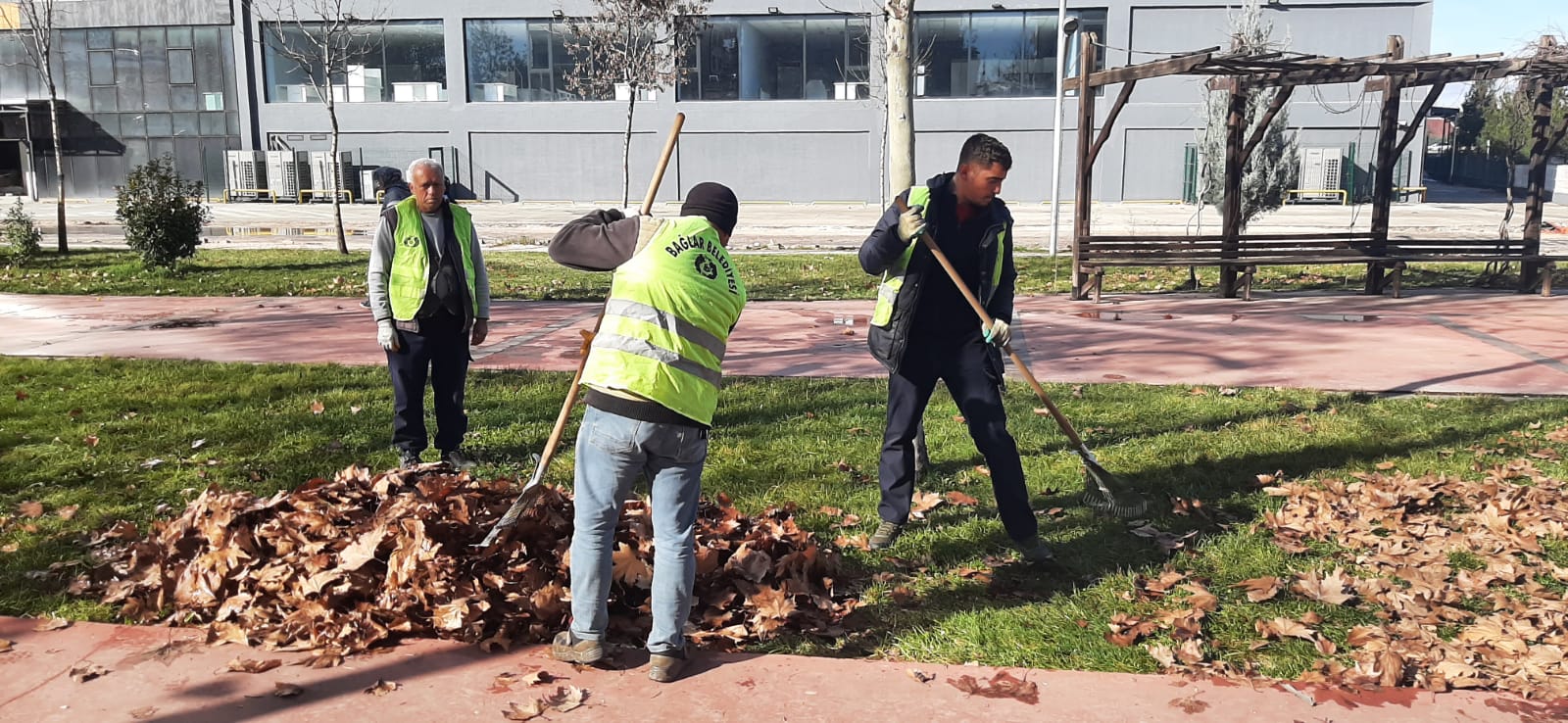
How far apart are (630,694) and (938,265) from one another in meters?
2.28

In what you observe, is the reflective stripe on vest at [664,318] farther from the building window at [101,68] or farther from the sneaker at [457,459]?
the building window at [101,68]

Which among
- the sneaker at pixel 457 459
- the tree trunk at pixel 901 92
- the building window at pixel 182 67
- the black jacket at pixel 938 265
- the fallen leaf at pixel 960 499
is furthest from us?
the building window at pixel 182 67

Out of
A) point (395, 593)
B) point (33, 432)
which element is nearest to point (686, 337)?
point (395, 593)

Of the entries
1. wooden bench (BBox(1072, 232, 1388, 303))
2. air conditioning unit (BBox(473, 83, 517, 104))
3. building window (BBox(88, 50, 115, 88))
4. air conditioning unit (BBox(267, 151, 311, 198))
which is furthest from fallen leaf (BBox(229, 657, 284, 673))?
building window (BBox(88, 50, 115, 88))

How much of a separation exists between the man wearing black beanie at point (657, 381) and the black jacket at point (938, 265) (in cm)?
113

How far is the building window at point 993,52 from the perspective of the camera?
38.3 metres

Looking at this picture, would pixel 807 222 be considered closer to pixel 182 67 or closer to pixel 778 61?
pixel 778 61

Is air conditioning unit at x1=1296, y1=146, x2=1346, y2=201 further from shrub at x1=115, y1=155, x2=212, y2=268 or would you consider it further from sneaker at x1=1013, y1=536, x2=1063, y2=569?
sneaker at x1=1013, y1=536, x2=1063, y2=569

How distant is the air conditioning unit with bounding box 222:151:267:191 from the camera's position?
40312mm

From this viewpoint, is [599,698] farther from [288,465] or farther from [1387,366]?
[1387,366]

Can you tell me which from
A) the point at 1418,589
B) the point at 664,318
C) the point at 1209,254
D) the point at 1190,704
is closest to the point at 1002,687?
the point at 1190,704

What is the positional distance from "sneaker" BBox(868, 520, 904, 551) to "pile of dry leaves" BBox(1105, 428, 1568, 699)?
1.09 metres

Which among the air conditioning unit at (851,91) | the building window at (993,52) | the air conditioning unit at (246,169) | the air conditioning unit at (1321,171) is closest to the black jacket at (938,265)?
the building window at (993,52)

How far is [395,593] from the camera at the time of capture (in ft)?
14.0
